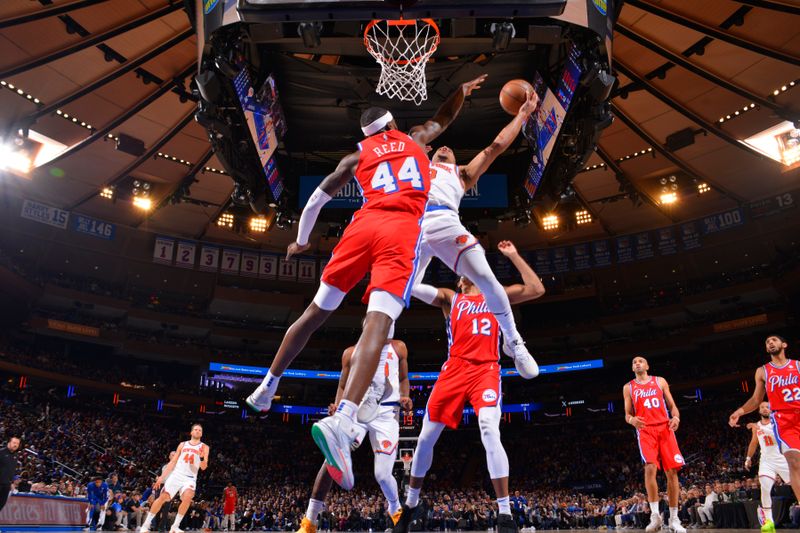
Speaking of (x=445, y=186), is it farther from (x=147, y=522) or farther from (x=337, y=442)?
(x=147, y=522)

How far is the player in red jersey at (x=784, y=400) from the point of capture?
8.08m

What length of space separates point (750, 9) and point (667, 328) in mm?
24680

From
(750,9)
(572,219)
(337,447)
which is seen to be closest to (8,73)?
(337,447)

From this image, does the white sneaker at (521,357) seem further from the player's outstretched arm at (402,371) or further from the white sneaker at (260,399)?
the white sneaker at (260,399)

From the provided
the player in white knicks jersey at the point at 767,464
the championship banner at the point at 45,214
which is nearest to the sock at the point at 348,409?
the player in white knicks jersey at the point at 767,464

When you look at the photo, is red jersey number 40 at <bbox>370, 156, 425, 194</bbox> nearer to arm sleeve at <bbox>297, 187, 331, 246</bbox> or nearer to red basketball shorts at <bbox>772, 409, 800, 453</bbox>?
arm sleeve at <bbox>297, 187, 331, 246</bbox>

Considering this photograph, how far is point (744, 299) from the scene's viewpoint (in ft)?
113

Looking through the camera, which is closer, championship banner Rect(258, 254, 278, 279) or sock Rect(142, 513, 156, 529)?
sock Rect(142, 513, 156, 529)

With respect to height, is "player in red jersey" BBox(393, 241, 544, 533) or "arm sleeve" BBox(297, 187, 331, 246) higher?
"arm sleeve" BBox(297, 187, 331, 246)

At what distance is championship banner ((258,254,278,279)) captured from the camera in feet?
120

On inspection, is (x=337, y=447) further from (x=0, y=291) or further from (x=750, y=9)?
(x=0, y=291)

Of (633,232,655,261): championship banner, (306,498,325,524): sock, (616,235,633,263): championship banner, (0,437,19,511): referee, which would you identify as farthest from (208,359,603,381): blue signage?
(306,498,325,524): sock

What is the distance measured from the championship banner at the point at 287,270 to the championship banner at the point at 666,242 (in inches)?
838

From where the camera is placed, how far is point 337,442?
3627 mm
